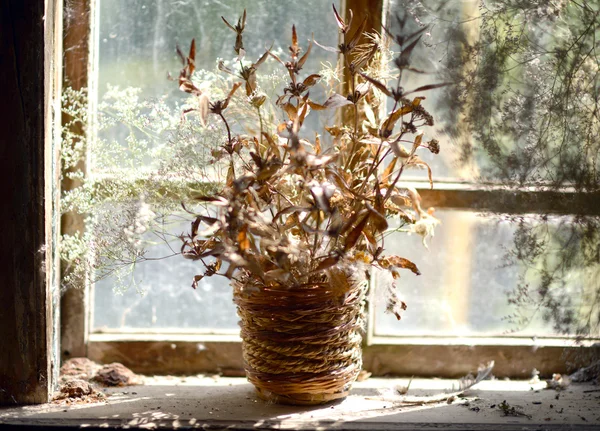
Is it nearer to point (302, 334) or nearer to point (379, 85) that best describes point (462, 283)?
point (302, 334)

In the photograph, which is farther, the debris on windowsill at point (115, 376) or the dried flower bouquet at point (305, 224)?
the debris on windowsill at point (115, 376)

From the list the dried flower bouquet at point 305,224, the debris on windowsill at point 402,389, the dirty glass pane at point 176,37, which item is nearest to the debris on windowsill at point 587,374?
the debris on windowsill at point 402,389

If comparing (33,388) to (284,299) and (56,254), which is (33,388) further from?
(284,299)

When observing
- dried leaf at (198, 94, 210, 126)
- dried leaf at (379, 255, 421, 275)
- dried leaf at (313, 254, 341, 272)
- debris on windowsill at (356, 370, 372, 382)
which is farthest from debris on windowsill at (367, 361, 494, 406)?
dried leaf at (198, 94, 210, 126)

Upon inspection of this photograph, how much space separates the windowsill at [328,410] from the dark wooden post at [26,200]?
0.30ft

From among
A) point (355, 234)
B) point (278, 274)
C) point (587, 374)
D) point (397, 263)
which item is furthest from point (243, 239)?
point (587, 374)

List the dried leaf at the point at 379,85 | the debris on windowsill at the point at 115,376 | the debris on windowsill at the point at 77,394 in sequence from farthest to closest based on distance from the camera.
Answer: the debris on windowsill at the point at 115,376 < the debris on windowsill at the point at 77,394 < the dried leaf at the point at 379,85

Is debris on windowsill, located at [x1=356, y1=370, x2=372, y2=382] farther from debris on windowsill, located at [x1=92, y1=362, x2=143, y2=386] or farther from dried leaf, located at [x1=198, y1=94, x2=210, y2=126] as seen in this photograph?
dried leaf, located at [x1=198, y1=94, x2=210, y2=126]

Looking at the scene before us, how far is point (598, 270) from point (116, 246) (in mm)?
1042

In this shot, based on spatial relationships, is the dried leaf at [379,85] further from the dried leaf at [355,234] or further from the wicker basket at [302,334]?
the wicker basket at [302,334]

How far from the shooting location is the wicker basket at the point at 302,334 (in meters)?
1.25

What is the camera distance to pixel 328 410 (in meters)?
1.34

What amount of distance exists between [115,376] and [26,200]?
47cm

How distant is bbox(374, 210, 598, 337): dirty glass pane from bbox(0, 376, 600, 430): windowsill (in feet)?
0.46
